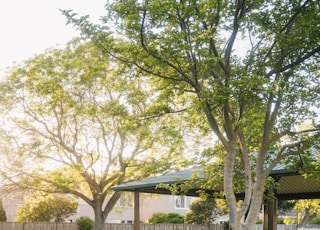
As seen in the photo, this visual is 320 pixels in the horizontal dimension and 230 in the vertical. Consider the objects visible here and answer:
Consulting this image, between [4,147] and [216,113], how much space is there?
1633 cm

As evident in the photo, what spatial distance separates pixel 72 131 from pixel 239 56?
1591cm

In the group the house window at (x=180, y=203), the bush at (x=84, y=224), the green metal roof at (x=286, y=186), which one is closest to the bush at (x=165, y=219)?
the bush at (x=84, y=224)

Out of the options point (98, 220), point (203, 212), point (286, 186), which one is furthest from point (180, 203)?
point (286, 186)

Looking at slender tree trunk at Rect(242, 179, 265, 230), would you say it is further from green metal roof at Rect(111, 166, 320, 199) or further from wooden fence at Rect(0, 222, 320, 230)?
wooden fence at Rect(0, 222, 320, 230)

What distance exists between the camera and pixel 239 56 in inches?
474

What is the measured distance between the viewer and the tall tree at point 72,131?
25.0 m

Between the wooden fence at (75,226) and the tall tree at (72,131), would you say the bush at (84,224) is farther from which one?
the tall tree at (72,131)

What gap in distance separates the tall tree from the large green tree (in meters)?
12.4

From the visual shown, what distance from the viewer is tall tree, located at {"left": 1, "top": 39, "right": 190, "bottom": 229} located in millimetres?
24984

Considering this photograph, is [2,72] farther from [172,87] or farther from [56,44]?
[172,87]

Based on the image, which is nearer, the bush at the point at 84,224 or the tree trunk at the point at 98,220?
the tree trunk at the point at 98,220

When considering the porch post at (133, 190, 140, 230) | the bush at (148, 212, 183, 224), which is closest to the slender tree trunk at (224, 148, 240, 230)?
the porch post at (133, 190, 140, 230)

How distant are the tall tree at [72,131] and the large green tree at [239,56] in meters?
12.4

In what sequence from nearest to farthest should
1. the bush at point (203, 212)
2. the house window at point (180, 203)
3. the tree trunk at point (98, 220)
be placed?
the tree trunk at point (98, 220) < the bush at point (203, 212) < the house window at point (180, 203)
